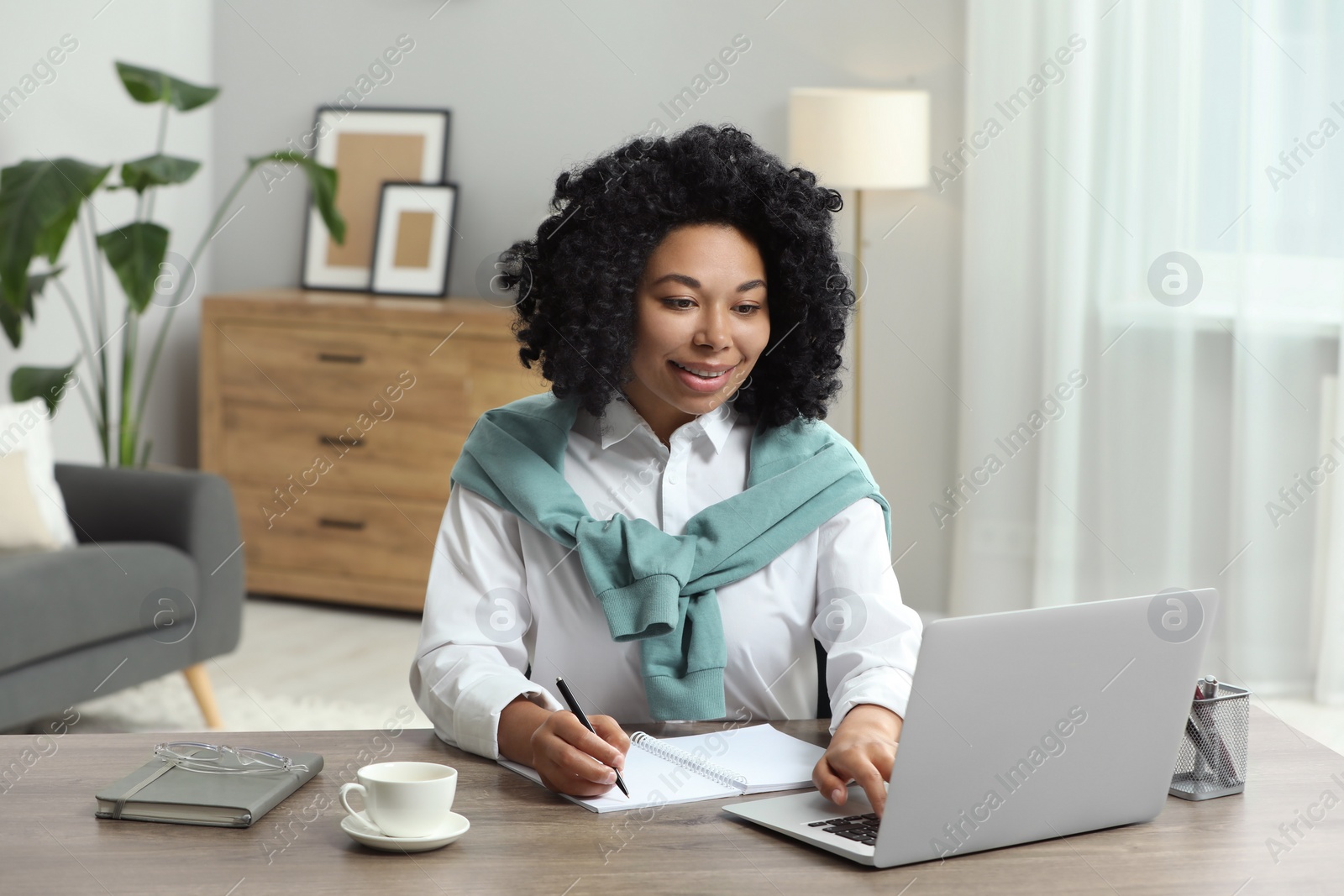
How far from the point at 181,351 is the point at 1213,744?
4560 millimetres

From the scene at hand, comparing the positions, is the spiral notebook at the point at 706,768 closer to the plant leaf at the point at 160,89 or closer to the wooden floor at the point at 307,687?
the wooden floor at the point at 307,687

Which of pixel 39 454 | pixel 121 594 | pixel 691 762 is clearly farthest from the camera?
pixel 39 454

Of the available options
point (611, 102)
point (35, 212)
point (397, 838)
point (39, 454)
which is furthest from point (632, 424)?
point (611, 102)

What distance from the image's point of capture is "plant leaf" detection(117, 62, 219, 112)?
3.82m

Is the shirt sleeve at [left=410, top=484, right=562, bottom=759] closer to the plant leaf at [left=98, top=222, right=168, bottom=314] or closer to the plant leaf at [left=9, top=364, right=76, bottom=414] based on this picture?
the plant leaf at [left=98, top=222, right=168, bottom=314]

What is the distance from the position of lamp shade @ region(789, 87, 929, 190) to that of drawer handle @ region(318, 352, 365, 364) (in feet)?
5.31

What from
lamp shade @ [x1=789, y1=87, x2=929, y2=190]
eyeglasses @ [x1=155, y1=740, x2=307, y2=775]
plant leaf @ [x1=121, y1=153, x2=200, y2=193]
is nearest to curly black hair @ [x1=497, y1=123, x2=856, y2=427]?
eyeglasses @ [x1=155, y1=740, x2=307, y2=775]

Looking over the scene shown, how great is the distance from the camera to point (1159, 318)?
152 inches

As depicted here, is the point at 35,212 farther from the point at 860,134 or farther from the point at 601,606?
the point at 601,606

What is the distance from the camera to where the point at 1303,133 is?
11.7 feet

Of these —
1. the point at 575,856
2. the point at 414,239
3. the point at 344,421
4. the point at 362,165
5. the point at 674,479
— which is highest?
the point at 362,165

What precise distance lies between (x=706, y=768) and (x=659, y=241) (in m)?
0.65

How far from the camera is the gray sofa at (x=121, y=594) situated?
2934 mm

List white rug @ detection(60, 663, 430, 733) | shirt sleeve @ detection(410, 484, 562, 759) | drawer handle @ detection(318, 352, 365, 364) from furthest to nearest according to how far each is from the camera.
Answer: drawer handle @ detection(318, 352, 365, 364), white rug @ detection(60, 663, 430, 733), shirt sleeve @ detection(410, 484, 562, 759)
